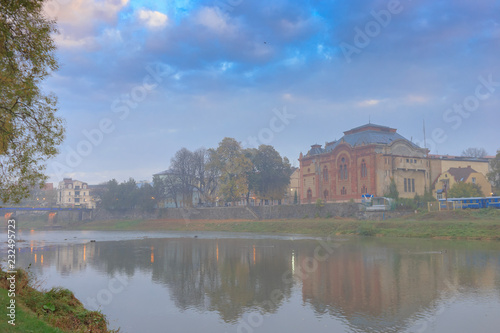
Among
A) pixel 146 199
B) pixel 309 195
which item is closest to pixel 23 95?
pixel 309 195

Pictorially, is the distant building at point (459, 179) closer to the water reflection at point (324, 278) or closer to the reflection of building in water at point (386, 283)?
the water reflection at point (324, 278)

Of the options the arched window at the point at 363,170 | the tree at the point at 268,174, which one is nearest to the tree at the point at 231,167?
the tree at the point at 268,174

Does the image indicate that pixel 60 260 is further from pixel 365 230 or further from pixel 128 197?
pixel 128 197

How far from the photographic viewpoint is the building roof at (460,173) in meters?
72.5

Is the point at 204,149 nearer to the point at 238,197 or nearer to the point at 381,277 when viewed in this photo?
the point at 238,197

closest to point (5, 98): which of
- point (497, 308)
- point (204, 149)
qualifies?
point (497, 308)

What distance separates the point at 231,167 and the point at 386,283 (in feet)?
208

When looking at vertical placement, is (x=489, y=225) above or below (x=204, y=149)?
below

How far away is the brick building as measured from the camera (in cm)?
7106

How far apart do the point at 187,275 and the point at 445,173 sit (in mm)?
63029

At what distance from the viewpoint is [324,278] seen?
23562 millimetres

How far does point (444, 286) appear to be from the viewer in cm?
2072

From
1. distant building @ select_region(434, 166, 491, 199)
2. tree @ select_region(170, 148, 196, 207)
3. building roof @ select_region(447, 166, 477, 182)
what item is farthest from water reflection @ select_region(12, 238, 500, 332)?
tree @ select_region(170, 148, 196, 207)

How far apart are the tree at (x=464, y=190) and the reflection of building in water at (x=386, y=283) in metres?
37.0
